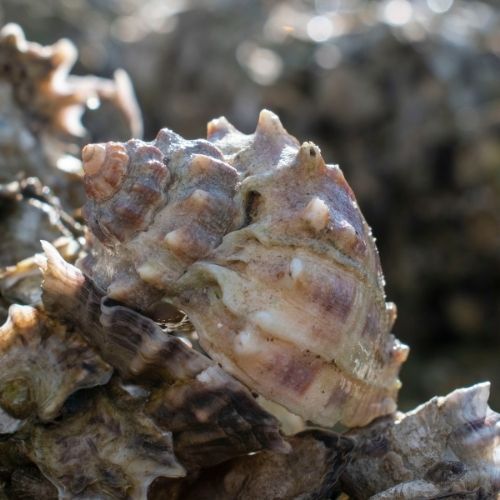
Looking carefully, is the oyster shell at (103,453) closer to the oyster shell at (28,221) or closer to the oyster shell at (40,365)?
the oyster shell at (40,365)

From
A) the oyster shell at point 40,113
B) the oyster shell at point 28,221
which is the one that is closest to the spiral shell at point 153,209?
the oyster shell at point 28,221

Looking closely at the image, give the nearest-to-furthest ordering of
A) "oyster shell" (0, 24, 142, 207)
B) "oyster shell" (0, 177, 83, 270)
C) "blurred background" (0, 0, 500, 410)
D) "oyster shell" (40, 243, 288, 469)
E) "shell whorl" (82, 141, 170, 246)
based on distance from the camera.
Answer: "oyster shell" (40, 243, 288, 469) → "shell whorl" (82, 141, 170, 246) → "oyster shell" (0, 177, 83, 270) → "oyster shell" (0, 24, 142, 207) → "blurred background" (0, 0, 500, 410)

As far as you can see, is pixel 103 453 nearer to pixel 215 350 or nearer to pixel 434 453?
pixel 215 350

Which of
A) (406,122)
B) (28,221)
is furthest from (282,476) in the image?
(406,122)

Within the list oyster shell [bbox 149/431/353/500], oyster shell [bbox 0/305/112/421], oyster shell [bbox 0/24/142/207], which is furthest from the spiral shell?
oyster shell [bbox 0/24/142/207]

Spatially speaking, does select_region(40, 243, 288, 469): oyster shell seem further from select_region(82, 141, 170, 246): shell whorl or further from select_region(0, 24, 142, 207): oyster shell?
select_region(0, 24, 142, 207): oyster shell

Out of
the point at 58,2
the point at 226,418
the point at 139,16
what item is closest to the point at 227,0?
the point at 139,16

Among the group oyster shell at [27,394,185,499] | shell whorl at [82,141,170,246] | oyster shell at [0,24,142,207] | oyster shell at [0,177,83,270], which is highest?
shell whorl at [82,141,170,246]
